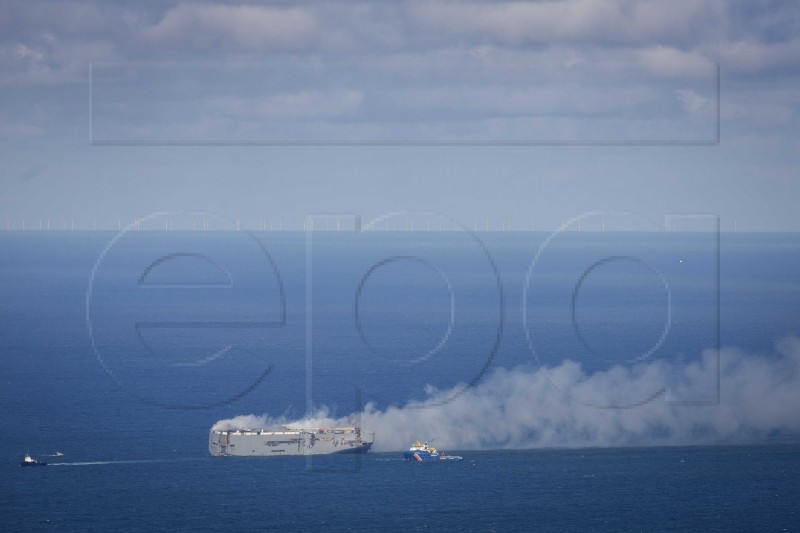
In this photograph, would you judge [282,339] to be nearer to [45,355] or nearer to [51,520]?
[45,355]

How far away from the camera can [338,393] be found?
236 feet

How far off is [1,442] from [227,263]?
411 ft

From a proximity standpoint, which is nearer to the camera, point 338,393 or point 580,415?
point 580,415

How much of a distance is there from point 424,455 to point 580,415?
11.1 meters

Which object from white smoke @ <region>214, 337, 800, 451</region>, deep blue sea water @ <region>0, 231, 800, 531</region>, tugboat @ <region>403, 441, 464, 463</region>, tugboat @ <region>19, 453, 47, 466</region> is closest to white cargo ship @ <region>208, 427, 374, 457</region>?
deep blue sea water @ <region>0, 231, 800, 531</region>

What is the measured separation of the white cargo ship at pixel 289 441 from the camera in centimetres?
5944

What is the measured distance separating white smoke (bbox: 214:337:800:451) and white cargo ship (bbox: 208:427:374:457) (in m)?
1.69

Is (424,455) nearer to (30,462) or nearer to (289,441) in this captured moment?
(289,441)

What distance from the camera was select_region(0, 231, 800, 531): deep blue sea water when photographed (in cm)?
4894

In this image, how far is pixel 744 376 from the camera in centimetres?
7081

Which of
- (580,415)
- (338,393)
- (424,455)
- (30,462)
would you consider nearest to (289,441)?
(424,455)

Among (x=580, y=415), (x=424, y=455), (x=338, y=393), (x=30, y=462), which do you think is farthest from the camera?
(x=338, y=393)

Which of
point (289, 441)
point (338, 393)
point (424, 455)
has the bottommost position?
point (424, 455)

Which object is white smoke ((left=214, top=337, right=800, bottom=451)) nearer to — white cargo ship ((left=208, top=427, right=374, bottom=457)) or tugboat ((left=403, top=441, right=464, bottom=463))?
white cargo ship ((left=208, top=427, right=374, bottom=457))
